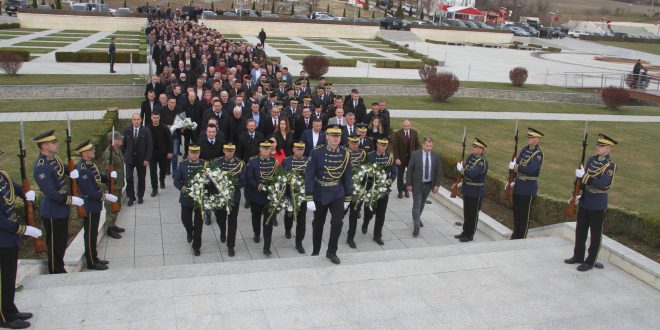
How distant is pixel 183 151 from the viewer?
14.4 metres

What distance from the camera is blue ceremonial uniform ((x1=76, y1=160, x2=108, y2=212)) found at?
25.1 feet

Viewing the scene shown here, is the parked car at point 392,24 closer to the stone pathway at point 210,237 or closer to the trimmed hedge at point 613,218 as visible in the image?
the trimmed hedge at point 613,218

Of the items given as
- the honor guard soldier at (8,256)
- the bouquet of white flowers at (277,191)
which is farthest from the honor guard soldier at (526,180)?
the honor guard soldier at (8,256)

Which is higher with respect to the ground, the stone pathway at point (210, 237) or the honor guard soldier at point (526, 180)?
the honor guard soldier at point (526, 180)

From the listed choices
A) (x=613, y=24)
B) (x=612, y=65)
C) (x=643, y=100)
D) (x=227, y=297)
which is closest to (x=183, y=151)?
(x=227, y=297)

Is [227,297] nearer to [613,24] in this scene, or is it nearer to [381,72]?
[381,72]

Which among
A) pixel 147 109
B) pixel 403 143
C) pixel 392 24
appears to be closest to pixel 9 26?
pixel 392 24

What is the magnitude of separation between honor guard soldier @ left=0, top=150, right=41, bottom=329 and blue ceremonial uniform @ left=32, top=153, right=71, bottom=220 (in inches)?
29.4

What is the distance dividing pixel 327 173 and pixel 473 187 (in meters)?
3.10

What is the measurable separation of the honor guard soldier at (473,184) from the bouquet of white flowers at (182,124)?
579cm

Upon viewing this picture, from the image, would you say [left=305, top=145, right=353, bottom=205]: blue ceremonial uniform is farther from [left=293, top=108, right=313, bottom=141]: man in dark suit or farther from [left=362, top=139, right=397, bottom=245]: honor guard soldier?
[left=293, top=108, right=313, bottom=141]: man in dark suit

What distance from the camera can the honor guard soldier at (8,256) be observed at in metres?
5.60

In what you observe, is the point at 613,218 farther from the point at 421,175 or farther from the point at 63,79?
the point at 63,79

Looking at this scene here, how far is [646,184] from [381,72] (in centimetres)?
2046
